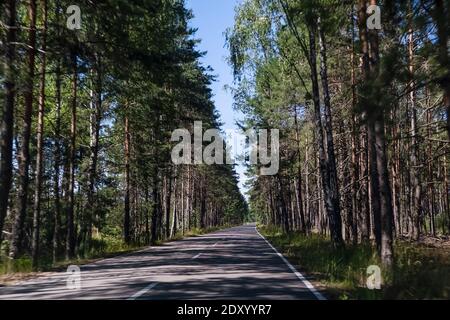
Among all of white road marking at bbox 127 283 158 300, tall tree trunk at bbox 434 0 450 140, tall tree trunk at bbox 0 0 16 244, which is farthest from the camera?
tall tree trunk at bbox 0 0 16 244

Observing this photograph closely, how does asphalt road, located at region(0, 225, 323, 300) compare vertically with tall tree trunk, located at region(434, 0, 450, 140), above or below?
below

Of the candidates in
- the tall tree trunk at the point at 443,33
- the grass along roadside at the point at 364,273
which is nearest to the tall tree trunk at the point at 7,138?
the grass along roadside at the point at 364,273

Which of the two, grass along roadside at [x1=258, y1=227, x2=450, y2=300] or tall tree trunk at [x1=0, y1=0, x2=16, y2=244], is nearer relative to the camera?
grass along roadside at [x1=258, y1=227, x2=450, y2=300]

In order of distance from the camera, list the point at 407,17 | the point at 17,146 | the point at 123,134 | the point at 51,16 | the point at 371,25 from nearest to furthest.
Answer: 1. the point at 407,17
2. the point at 371,25
3. the point at 51,16
4. the point at 123,134
5. the point at 17,146

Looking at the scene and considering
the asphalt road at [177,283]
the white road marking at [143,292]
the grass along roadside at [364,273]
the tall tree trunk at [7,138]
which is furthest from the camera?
the tall tree trunk at [7,138]

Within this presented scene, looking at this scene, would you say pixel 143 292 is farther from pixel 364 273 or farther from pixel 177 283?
pixel 364 273

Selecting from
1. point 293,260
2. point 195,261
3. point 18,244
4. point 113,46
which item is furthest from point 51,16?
point 293,260

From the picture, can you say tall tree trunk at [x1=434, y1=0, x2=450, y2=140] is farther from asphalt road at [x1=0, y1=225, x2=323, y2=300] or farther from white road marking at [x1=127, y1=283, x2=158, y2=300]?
white road marking at [x1=127, y1=283, x2=158, y2=300]

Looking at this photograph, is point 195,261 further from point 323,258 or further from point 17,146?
point 17,146

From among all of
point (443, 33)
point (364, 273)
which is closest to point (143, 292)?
point (364, 273)

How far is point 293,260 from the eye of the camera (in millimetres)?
18781

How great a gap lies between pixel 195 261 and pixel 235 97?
25.5 m

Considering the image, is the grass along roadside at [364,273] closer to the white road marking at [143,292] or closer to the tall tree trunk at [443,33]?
the tall tree trunk at [443,33]

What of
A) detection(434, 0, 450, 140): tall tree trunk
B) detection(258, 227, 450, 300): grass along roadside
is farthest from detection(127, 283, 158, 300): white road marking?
detection(434, 0, 450, 140): tall tree trunk
